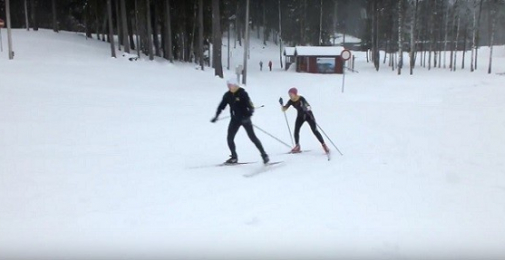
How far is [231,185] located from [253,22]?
2771 inches

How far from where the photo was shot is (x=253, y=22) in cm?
7525

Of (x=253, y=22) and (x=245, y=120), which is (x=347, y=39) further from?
(x=245, y=120)

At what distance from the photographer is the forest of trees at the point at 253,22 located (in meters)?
34.6

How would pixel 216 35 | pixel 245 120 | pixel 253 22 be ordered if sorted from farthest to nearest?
pixel 253 22
pixel 216 35
pixel 245 120

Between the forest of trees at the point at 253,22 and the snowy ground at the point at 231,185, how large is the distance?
18327mm

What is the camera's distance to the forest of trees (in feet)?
113

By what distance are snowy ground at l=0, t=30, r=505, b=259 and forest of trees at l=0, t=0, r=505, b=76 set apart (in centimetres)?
1833

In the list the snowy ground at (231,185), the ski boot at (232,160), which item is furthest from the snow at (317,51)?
the ski boot at (232,160)

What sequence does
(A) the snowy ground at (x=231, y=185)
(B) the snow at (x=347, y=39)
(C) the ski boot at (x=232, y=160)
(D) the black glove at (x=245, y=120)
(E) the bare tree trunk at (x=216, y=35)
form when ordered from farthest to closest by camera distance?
(B) the snow at (x=347, y=39), (E) the bare tree trunk at (x=216, y=35), (C) the ski boot at (x=232, y=160), (D) the black glove at (x=245, y=120), (A) the snowy ground at (x=231, y=185)

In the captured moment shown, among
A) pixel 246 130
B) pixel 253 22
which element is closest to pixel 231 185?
pixel 246 130

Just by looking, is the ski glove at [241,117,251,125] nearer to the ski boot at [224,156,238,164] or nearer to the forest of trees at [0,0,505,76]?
the ski boot at [224,156,238,164]

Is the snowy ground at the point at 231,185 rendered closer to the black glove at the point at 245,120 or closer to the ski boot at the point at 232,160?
the ski boot at the point at 232,160

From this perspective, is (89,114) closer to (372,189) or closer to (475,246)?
(372,189)

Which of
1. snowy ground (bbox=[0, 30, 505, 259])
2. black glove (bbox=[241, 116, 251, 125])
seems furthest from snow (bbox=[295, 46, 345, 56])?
black glove (bbox=[241, 116, 251, 125])
